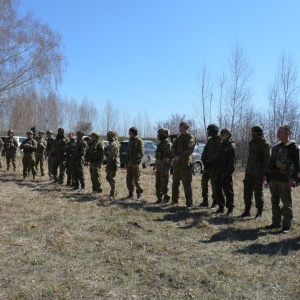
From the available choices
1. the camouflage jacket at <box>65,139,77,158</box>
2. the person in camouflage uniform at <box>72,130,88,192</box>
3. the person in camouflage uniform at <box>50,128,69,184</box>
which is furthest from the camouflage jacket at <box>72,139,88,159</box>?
the person in camouflage uniform at <box>50,128,69,184</box>

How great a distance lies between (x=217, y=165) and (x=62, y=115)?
4770 centimetres

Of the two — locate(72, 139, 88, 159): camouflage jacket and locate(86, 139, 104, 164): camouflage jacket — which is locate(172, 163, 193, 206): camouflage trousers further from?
locate(72, 139, 88, 159): camouflage jacket

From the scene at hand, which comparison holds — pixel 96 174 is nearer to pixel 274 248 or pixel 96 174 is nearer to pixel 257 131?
pixel 257 131

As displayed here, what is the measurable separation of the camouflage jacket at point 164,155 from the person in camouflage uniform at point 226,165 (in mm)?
1389

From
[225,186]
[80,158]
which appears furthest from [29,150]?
[225,186]

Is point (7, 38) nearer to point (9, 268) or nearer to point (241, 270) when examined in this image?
point (9, 268)

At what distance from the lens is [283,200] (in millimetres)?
5844

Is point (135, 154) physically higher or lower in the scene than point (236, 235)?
higher

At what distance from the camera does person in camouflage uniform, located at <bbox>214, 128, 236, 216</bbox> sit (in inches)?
278

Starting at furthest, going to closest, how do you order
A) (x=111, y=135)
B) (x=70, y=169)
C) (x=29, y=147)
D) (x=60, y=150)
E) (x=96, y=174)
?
(x=29, y=147)
(x=60, y=150)
(x=70, y=169)
(x=96, y=174)
(x=111, y=135)

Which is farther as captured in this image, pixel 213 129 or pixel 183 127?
pixel 183 127

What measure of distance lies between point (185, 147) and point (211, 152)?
0.61 m

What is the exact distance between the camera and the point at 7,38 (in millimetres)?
18828

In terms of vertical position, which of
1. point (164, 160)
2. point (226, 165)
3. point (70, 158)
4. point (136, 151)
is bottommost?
point (226, 165)
